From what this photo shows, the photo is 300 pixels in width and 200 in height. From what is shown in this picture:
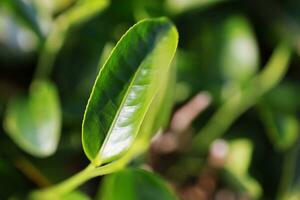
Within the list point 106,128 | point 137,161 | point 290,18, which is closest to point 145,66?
point 106,128

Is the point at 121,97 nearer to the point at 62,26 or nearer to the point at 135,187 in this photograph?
the point at 135,187

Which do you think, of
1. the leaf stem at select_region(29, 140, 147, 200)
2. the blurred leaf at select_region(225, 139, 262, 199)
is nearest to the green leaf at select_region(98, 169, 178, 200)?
the leaf stem at select_region(29, 140, 147, 200)

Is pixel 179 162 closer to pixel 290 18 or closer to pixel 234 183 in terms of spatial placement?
pixel 234 183

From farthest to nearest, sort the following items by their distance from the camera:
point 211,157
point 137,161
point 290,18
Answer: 1. point 290,18
2. point 211,157
3. point 137,161

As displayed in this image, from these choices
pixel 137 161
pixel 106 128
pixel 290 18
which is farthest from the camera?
pixel 290 18

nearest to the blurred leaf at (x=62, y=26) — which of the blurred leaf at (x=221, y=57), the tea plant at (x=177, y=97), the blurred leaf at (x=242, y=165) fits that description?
the tea plant at (x=177, y=97)

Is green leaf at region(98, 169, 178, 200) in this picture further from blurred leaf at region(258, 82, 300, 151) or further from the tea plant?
blurred leaf at region(258, 82, 300, 151)

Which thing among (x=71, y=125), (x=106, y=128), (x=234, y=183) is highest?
(x=106, y=128)

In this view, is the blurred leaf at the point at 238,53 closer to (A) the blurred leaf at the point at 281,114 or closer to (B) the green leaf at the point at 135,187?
(A) the blurred leaf at the point at 281,114

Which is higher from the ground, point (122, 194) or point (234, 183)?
point (122, 194)
